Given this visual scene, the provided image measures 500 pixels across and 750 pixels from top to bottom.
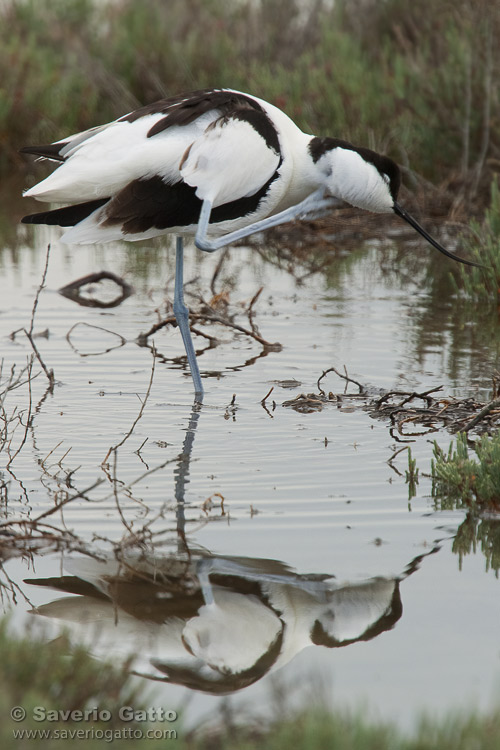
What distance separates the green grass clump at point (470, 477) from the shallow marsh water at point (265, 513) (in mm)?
88

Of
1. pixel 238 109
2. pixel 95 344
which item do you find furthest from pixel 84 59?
pixel 238 109

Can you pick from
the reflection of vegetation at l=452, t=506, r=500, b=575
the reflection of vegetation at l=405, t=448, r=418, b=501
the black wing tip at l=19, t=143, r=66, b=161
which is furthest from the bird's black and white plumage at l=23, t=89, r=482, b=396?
the reflection of vegetation at l=452, t=506, r=500, b=575

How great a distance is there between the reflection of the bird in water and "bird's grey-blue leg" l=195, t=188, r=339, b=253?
2007mm

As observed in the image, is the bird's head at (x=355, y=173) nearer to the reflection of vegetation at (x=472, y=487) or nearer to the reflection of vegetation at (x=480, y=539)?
the reflection of vegetation at (x=472, y=487)

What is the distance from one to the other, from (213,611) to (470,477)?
1.22 meters

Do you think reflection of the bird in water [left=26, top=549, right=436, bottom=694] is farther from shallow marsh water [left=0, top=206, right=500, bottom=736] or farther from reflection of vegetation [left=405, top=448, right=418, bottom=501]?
reflection of vegetation [left=405, top=448, right=418, bottom=501]

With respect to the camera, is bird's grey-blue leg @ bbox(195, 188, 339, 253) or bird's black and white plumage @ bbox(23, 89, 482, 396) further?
bird's grey-blue leg @ bbox(195, 188, 339, 253)

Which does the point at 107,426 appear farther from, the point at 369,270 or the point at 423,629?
the point at 369,270

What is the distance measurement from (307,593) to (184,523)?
25.4 inches

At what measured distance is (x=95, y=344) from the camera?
6523 millimetres

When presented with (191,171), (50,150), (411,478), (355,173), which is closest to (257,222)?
(355,173)

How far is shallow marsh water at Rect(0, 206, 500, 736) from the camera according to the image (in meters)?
2.84

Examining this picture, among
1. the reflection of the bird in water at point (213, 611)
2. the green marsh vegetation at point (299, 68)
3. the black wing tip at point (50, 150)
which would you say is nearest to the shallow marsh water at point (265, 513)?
the reflection of the bird in water at point (213, 611)

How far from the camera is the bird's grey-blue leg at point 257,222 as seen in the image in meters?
5.10
